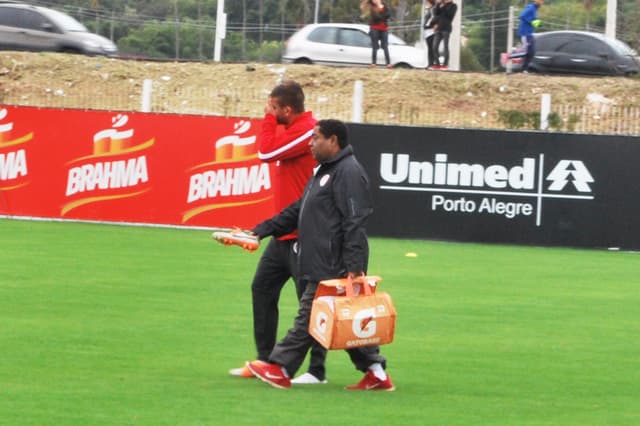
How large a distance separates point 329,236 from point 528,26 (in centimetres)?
2230

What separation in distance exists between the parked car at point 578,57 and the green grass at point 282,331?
1560 cm

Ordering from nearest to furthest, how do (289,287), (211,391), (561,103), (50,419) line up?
(50,419) → (211,391) → (289,287) → (561,103)

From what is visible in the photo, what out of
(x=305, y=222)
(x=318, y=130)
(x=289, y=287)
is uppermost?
(x=318, y=130)

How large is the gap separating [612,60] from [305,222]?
1045 inches

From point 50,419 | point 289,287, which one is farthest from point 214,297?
point 50,419

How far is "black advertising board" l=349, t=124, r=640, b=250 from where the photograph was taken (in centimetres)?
2125

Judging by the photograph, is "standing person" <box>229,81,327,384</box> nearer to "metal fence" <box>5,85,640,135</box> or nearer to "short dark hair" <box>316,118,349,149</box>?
"short dark hair" <box>316,118,349,149</box>

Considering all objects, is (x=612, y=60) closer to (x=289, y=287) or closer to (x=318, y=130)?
(x=289, y=287)

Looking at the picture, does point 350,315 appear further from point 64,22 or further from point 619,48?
point 64,22

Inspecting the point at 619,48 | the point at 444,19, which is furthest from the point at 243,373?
the point at 619,48

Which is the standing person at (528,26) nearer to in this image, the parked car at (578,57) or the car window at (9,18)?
the parked car at (578,57)

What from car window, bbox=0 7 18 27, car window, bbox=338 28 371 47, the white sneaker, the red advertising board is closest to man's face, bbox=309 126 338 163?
the white sneaker

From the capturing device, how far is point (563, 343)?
11500mm

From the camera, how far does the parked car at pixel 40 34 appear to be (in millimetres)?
35156
